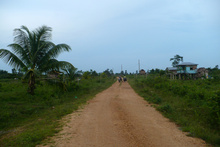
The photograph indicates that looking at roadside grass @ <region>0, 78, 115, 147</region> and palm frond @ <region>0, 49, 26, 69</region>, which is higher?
palm frond @ <region>0, 49, 26, 69</region>

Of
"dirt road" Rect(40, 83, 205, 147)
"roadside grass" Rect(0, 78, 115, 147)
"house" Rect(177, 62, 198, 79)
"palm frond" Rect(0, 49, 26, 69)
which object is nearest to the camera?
"dirt road" Rect(40, 83, 205, 147)

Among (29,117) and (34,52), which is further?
(34,52)

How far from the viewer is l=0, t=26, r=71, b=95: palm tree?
10391mm

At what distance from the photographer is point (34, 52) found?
11.0 m

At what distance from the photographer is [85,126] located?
5.54 meters

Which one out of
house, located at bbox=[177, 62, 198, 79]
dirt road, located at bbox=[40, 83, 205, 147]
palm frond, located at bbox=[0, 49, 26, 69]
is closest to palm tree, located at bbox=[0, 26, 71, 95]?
palm frond, located at bbox=[0, 49, 26, 69]

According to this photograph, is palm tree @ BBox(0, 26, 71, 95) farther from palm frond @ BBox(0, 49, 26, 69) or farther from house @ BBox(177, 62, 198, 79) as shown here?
house @ BBox(177, 62, 198, 79)

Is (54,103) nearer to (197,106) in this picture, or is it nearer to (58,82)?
(58,82)

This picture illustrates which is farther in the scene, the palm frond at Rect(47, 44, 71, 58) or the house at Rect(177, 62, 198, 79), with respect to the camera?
the house at Rect(177, 62, 198, 79)

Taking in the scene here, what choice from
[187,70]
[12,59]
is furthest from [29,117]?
[187,70]

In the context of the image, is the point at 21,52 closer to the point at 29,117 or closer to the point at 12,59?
the point at 12,59

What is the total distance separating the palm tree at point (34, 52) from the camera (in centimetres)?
1039

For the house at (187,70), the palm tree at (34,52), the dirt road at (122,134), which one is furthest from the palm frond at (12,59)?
the house at (187,70)

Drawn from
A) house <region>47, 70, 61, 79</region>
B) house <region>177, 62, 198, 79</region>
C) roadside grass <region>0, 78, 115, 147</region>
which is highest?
house <region>177, 62, 198, 79</region>
